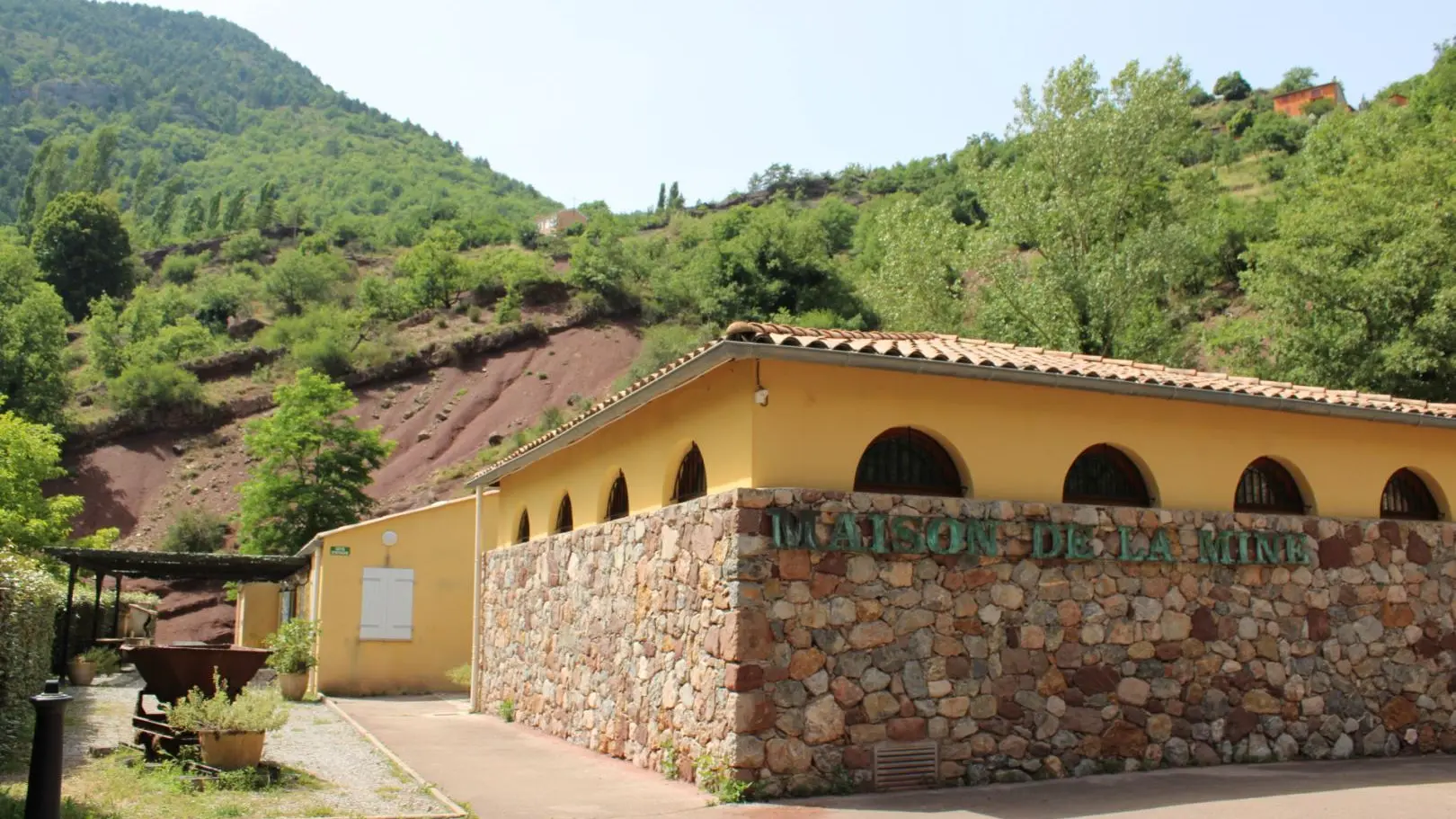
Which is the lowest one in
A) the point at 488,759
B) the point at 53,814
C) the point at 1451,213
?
the point at 488,759

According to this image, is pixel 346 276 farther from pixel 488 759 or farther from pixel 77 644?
pixel 488 759

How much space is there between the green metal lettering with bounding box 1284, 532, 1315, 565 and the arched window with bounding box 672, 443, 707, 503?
5.87 m

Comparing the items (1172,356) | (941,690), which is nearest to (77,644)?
(941,690)

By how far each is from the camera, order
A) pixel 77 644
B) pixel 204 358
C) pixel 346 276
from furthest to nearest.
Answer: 1. pixel 346 276
2. pixel 204 358
3. pixel 77 644

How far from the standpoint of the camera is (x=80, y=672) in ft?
74.5

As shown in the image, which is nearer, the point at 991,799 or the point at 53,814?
the point at 53,814

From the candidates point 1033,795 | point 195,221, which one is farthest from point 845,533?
point 195,221

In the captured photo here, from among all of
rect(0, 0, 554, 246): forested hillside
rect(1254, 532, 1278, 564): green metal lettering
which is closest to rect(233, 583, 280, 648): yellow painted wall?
rect(1254, 532, 1278, 564): green metal lettering

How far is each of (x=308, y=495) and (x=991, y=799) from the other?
2893cm

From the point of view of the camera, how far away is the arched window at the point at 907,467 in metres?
10.3

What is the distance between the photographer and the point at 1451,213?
23031mm

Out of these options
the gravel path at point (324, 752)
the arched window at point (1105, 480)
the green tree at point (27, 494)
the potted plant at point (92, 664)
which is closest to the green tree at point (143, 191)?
the green tree at point (27, 494)

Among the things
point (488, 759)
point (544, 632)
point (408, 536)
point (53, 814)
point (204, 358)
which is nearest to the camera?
point (53, 814)

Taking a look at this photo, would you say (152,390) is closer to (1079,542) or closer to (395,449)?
(395,449)
